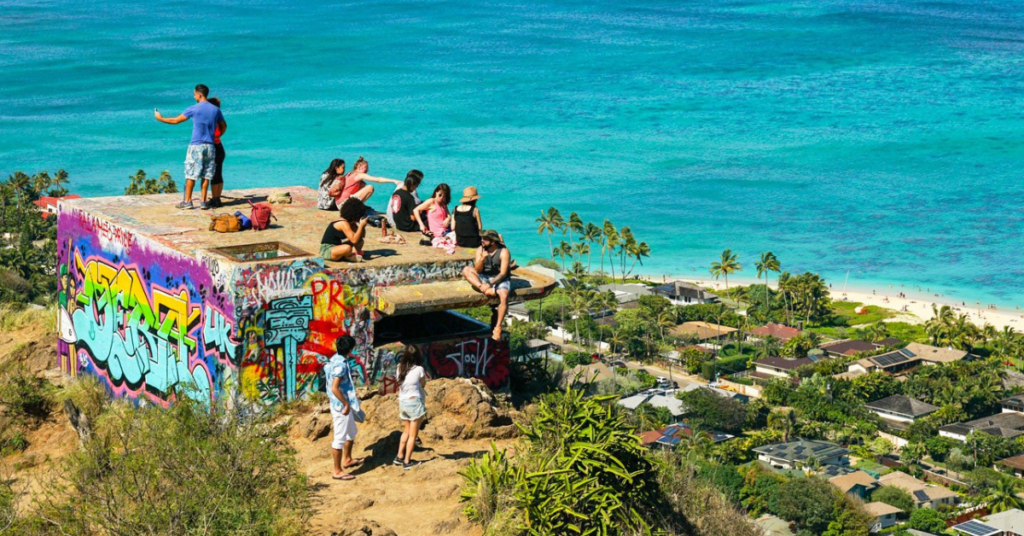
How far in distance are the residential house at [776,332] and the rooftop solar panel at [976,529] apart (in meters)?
31.1

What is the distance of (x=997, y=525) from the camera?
52.4 metres

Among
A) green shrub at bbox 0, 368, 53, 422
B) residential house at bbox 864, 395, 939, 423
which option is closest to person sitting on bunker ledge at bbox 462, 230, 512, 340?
green shrub at bbox 0, 368, 53, 422

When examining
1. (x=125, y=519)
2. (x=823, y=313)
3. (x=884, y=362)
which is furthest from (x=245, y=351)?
(x=823, y=313)

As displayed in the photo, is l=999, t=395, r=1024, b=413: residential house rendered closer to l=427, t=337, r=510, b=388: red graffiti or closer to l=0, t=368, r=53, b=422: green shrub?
l=427, t=337, r=510, b=388: red graffiti

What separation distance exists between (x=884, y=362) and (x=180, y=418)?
71.2 m

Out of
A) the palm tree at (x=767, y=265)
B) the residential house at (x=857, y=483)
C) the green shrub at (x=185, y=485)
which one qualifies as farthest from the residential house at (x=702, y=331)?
the green shrub at (x=185, y=485)

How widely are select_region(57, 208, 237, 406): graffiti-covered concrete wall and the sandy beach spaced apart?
7978 centimetres

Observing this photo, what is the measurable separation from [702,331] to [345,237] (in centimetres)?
7277

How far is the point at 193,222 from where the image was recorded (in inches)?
649

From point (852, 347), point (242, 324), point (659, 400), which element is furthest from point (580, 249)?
point (242, 324)

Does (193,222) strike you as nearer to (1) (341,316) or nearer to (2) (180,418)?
(1) (341,316)

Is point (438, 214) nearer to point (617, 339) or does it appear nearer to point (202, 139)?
point (202, 139)

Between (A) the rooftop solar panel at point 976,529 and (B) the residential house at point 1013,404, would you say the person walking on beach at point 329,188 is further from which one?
(B) the residential house at point 1013,404

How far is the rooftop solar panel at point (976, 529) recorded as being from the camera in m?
52.1
